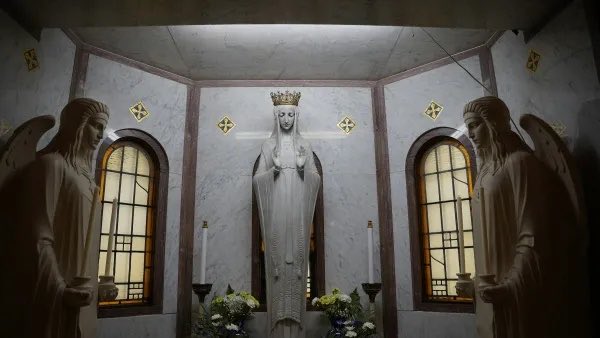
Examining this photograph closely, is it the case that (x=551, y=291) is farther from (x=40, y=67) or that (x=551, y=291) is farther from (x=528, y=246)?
(x=40, y=67)

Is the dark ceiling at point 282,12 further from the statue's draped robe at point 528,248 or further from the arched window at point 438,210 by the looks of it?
the arched window at point 438,210

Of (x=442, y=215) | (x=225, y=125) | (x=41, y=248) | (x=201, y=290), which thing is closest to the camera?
(x=41, y=248)

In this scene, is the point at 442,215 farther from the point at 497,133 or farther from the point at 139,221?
the point at 139,221

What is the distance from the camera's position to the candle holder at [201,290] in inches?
163

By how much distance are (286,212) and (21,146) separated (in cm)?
216

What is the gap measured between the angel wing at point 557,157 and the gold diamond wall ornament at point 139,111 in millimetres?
3315

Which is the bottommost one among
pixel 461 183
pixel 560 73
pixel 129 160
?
pixel 461 183

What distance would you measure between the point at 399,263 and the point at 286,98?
6.34 ft

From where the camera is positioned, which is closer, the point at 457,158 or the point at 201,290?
the point at 201,290

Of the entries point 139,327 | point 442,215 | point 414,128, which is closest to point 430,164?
point 414,128

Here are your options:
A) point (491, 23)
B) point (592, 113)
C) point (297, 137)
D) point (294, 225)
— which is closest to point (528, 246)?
point (592, 113)

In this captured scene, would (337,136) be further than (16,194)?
Yes

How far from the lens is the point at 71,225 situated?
2.71m

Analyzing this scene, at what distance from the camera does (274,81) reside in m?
5.07
